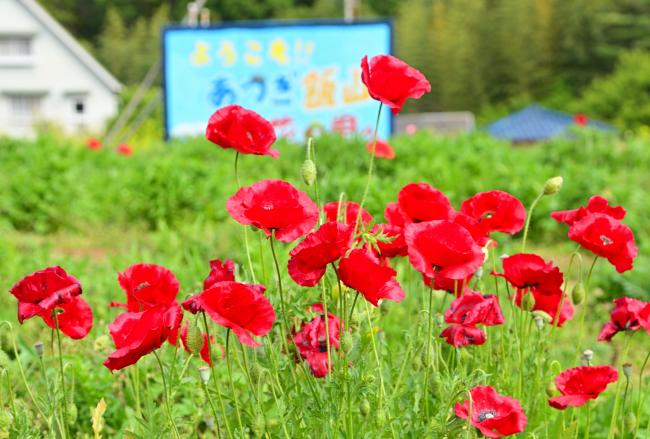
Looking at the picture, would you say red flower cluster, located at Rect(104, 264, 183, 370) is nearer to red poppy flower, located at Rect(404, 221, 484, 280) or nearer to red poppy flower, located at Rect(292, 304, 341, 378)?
red poppy flower, located at Rect(292, 304, 341, 378)

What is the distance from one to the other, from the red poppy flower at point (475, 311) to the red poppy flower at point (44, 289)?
613mm

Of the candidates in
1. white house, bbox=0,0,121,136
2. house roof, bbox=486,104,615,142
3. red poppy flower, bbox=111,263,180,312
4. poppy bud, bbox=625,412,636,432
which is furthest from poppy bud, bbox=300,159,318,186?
white house, bbox=0,0,121,136

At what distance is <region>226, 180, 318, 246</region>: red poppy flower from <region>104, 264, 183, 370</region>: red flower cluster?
6.9 inches

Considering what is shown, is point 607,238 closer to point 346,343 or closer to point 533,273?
point 533,273

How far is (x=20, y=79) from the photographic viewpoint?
35125 millimetres

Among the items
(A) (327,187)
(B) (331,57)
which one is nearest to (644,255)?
(A) (327,187)

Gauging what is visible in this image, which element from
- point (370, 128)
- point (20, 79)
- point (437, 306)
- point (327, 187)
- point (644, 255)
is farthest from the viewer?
point (20, 79)

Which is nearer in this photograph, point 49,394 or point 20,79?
point 49,394

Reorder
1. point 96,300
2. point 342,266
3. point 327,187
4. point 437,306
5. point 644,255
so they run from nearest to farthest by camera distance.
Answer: point 342,266 < point 437,306 < point 96,300 < point 644,255 < point 327,187

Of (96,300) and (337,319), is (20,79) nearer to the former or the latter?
(96,300)

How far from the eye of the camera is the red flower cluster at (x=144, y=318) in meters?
1.29

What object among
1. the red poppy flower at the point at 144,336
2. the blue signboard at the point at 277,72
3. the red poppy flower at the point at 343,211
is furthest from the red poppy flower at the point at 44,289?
the blue signboard at the point at 277,72

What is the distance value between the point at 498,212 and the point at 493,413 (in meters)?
0.50

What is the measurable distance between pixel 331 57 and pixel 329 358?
9710 mm
